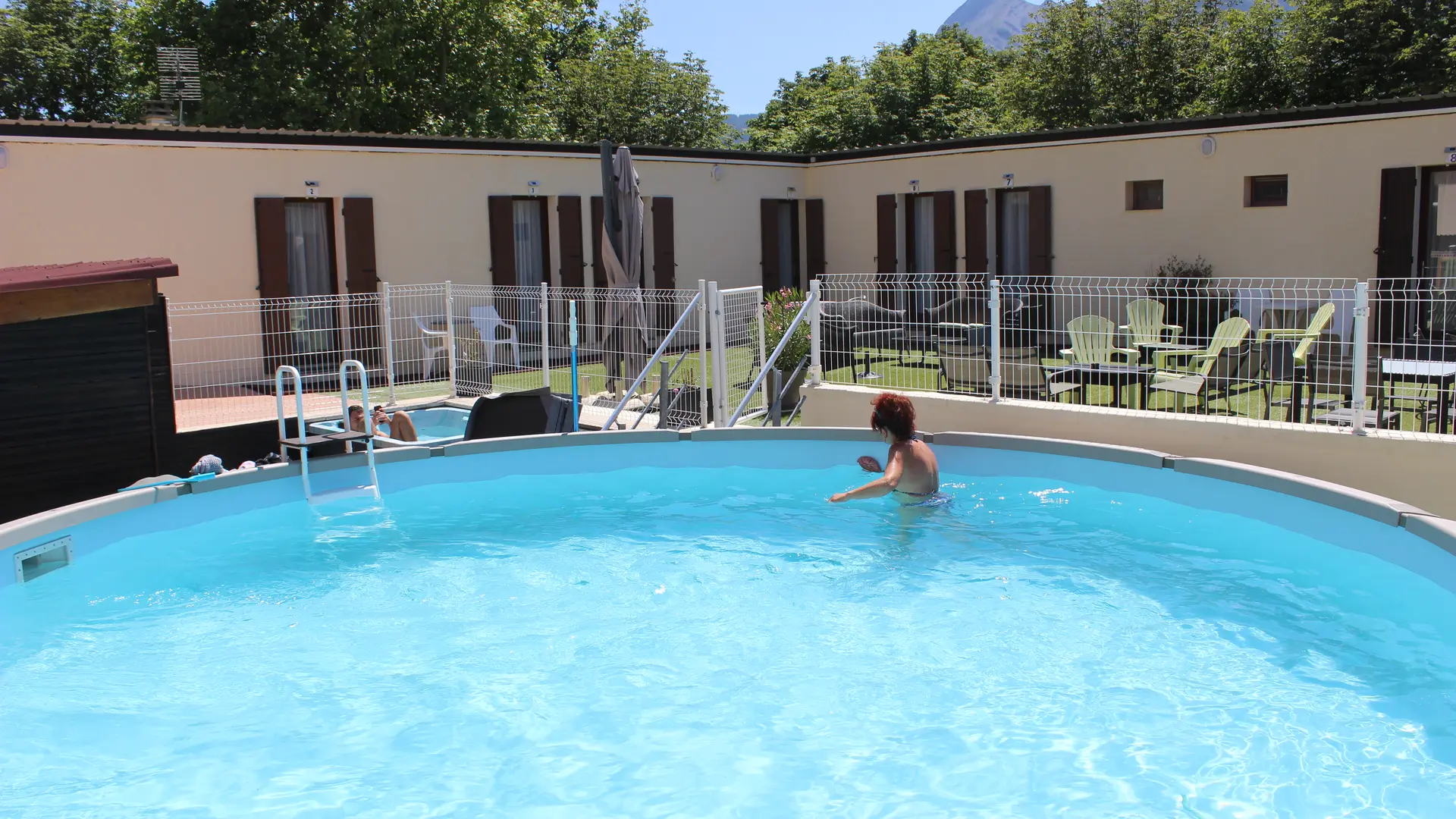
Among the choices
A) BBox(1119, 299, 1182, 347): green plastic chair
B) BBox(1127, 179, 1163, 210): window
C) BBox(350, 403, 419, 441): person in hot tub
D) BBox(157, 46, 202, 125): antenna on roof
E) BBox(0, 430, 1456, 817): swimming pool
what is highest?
BBox(157, 46, 202, 125): antenna on roof

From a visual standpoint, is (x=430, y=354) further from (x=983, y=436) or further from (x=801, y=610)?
(x=801, y=610)

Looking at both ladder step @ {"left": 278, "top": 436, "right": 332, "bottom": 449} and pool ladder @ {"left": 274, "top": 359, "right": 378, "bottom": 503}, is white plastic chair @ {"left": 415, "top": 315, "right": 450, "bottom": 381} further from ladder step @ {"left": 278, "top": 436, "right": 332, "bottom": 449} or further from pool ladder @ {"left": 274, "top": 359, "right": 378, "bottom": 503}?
ladder step @ {"left": 278, "top": 436, "right": 332, "bottom": 449}

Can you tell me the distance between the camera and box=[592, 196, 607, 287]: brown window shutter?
55.6 ft

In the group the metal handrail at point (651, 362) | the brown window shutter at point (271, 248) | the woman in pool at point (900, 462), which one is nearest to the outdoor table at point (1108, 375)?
the woman in pool at point (900, 462)

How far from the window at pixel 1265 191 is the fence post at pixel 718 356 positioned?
8.43 metres

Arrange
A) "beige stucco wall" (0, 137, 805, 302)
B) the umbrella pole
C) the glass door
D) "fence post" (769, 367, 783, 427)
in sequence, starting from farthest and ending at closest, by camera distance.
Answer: the glass door → "beige stucco wall" (0, 137, 805, 302) → "fence post" (769, 367, 783, 427) → the umbrella pole

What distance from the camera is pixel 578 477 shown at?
9.10 metres

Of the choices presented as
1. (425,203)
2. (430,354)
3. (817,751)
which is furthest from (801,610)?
(425,203)

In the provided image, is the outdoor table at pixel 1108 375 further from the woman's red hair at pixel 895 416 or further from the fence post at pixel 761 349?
the fence post at pixel 761 349

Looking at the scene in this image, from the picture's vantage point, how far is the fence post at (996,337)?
342 inches

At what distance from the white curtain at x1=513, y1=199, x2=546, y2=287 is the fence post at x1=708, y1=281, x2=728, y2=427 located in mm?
7342

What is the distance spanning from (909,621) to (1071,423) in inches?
120

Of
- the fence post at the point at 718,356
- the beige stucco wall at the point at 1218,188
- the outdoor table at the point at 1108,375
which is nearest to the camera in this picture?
the outdoor table at the point at 1108,375

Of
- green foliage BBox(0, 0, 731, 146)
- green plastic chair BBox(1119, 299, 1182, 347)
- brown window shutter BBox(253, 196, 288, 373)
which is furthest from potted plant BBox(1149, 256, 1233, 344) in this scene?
green foliage BBox(0, 0, 731, 146)
